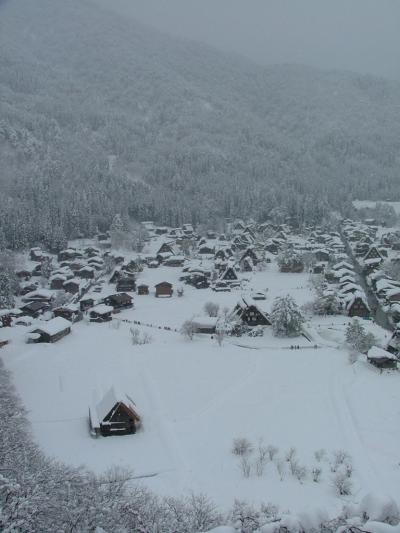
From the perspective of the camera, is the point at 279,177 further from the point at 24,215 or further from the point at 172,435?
the point at 172,435

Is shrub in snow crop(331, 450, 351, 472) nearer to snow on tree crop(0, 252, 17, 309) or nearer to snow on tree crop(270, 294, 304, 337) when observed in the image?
snow on tree crop(270, 294, 304, 337)

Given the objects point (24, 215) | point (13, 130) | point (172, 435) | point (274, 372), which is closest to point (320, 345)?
point (274, 372)

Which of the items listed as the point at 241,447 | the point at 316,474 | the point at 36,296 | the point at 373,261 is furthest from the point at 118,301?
the point at 373,261

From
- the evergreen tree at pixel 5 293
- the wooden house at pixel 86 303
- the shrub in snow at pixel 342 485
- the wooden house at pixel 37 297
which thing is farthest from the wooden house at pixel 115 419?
the wooden house at pixel 37 297

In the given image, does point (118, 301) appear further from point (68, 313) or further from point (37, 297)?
point (37, 297)

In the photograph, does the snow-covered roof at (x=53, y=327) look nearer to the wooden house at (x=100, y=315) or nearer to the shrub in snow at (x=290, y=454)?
the wooden house at (x=100, y=315)

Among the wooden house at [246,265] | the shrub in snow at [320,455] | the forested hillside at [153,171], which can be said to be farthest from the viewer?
the forested hillside at [153,171]
